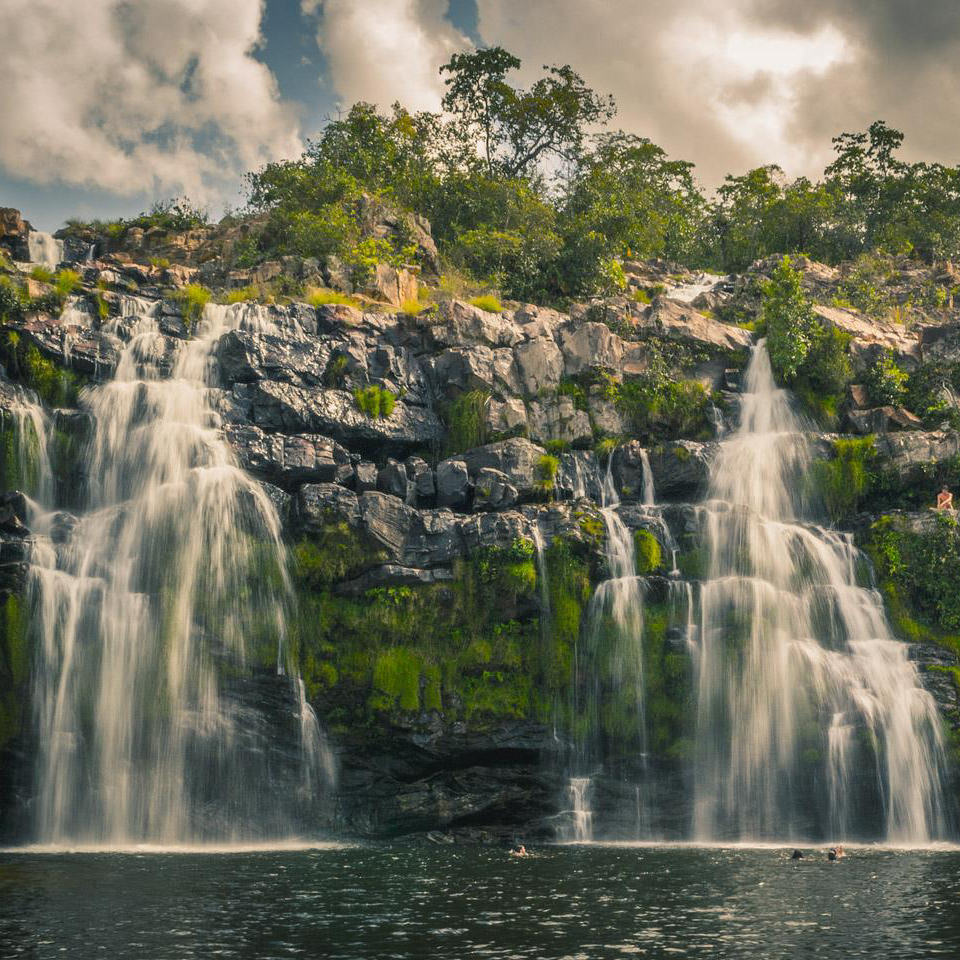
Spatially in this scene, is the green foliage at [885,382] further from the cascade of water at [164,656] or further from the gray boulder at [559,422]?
the cascade of water at [164,656]

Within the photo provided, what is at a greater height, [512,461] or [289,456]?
[512,461]

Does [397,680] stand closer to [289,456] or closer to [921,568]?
[289,456]

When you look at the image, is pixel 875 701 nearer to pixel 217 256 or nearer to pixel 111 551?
pixel 111 551

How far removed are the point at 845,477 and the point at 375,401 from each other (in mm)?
16373

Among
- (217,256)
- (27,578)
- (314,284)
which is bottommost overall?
(27,578)

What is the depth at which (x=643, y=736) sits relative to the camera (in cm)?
2728

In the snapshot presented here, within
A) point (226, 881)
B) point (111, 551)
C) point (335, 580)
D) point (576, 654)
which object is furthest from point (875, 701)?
point (111, 551)

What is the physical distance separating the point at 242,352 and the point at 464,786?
16.0 m

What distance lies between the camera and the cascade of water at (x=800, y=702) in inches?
1022

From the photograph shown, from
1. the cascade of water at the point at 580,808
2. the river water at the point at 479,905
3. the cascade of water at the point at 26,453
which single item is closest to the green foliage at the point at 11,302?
the cascade of water at the point at 26,453

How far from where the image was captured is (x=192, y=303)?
35188 mm

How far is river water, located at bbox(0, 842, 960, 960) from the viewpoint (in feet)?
45.6

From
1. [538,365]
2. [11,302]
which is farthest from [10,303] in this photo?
[538,365]

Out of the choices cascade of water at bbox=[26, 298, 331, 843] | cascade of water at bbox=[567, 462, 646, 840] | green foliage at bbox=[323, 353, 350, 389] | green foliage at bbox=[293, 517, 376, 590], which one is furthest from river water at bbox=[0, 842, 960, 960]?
green foliage at bbox=[323, 353, 350, 389]
